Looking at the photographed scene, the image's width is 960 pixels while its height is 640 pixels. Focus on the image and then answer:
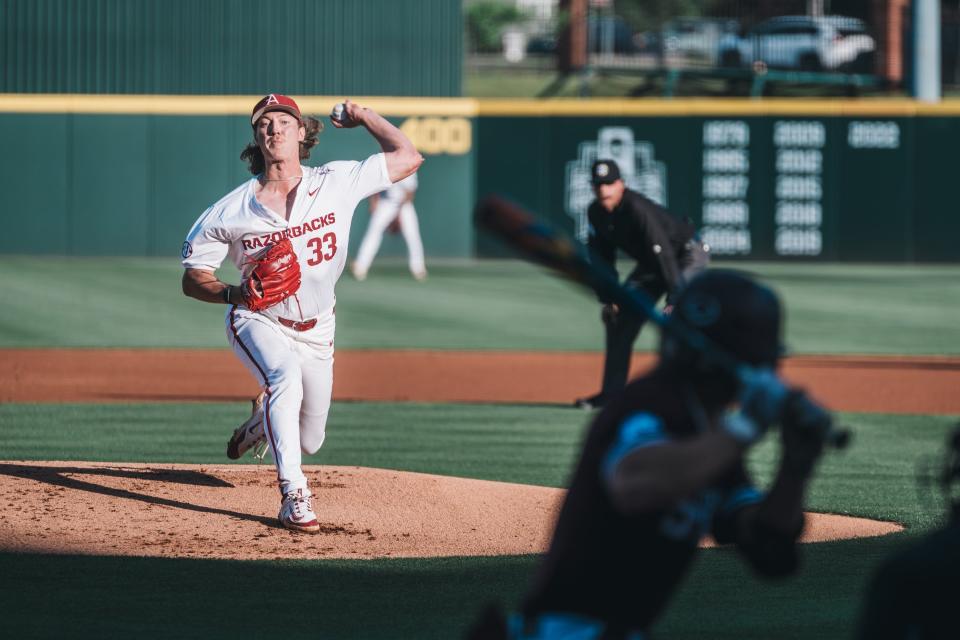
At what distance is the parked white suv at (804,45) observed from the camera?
100 ft

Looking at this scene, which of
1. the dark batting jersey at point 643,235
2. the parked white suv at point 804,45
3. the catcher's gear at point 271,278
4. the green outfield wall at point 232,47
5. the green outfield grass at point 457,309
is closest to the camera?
the catcher's gear at point 271,278

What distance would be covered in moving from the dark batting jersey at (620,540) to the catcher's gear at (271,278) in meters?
3.62

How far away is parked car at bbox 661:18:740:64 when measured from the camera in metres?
31.5

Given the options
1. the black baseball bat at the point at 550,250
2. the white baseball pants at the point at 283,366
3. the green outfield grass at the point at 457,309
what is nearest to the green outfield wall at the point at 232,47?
the green outfield grass at the point at 457,309

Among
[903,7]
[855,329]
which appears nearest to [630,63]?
[903,7]

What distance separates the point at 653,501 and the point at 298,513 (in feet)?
13.3

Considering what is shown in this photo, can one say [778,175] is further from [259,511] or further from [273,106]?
[273,106]

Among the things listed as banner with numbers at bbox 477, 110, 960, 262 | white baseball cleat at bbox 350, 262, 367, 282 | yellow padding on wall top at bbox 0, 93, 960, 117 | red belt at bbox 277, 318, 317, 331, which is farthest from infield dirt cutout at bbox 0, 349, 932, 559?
yellow padding on wall top at bbox 0, 93, 960, 117

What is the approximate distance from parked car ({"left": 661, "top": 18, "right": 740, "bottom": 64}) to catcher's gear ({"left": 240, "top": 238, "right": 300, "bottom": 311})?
972 inches

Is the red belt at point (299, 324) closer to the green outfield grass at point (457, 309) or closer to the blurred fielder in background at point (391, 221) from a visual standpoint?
the green outfield grass at point (457, 309)

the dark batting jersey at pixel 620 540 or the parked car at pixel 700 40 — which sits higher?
the parked car at pixel 700 40

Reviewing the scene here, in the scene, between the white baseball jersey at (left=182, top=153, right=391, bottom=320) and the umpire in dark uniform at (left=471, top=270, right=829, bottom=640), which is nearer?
the umpire in dark uniform at (left=471, top=270, right=829, bottom=640)

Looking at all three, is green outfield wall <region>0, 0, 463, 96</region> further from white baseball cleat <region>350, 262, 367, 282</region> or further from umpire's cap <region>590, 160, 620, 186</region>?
umpire's cap <region>590, 160, 620, 186</region>

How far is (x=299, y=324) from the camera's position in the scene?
6.68 meters
